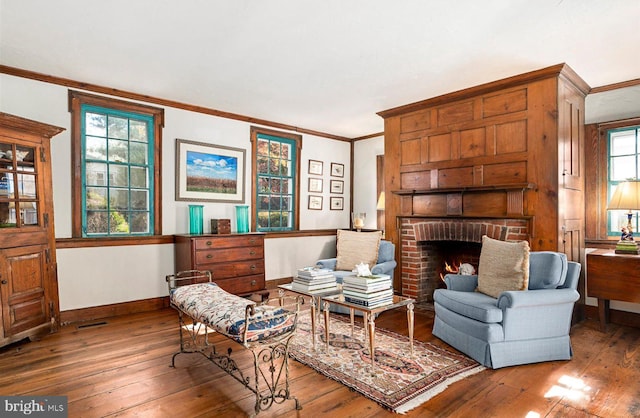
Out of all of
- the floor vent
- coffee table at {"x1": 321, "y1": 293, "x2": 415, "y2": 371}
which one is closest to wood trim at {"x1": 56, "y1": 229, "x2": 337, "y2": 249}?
the floor vent

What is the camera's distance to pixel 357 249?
461cm

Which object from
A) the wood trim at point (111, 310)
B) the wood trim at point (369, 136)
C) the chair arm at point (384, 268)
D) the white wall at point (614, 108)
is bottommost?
the wood trim at point (111, 310)

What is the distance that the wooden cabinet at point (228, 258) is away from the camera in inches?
169

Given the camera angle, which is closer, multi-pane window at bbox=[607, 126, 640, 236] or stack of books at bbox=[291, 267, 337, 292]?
stack of books at bbox=[291, 267, 337, 292]

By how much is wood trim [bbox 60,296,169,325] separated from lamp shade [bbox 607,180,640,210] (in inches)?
194

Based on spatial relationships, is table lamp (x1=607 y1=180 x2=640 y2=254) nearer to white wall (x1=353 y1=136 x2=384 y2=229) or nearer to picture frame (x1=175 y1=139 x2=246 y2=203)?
white wall (x1=353 y1=136 x2=384 y2=229)

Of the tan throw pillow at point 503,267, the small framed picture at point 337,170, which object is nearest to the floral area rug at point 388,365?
the tan throw pillow at point 503,267

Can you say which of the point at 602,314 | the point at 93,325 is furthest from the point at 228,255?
the point at 602,314

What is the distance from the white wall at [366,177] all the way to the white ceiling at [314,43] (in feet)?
Answer: 6.66

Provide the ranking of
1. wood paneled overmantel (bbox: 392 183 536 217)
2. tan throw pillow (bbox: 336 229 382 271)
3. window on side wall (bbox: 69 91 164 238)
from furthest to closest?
tan throw pillow (bbox: 336 229 382 271) → window on side wall (bbox: 69 91 164 238) → wood paneled overmantel (bbox: 392 183 536 217)

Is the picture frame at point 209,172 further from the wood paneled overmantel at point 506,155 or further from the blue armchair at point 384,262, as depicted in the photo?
the wood paneled overmantel at point 506,155

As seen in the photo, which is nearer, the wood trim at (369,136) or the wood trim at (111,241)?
the wood trim at (111,241)

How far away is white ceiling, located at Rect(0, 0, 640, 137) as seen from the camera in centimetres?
257

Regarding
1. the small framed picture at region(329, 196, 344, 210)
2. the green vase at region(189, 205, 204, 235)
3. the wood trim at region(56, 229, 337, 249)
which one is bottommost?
the wood trim at region(56, 229, 337, 249)
